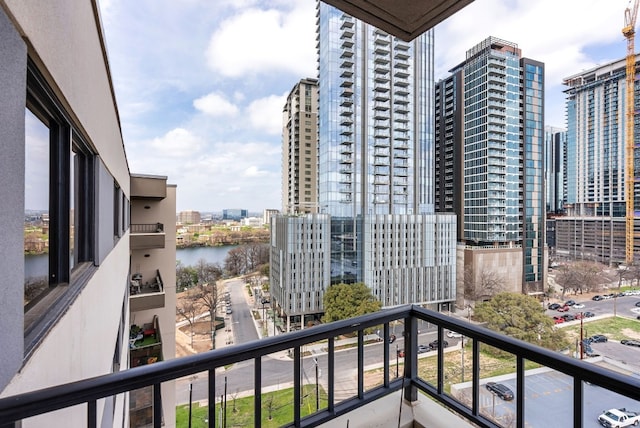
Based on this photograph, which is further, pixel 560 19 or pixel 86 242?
pixel 560 19

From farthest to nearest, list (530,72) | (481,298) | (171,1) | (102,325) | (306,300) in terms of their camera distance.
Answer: (530,72)
(481,298)
(306,300)
(171,1)
(102,325)

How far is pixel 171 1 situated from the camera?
6453mm

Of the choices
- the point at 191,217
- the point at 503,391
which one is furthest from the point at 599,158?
the point at 191,217

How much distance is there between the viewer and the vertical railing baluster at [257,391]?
2.74 ft

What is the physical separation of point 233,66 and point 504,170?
15.3 metres

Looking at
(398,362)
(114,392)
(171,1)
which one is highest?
(171,1)

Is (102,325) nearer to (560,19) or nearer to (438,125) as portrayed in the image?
(560,19)

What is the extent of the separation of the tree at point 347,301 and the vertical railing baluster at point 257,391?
11985 mm

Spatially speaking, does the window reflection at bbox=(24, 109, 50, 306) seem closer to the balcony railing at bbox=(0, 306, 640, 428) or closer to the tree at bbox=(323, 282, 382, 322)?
the balcony railing at bbox=(0, 306, 640, 428)

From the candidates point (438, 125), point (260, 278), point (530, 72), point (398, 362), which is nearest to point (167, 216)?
point (398, 362)

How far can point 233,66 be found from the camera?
13.3 m

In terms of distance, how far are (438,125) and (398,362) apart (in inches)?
824

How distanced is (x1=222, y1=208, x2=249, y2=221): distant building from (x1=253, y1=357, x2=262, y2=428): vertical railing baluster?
13.8 metres

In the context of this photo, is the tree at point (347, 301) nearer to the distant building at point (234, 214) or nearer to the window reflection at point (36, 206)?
the distant building at point (234, 214)
